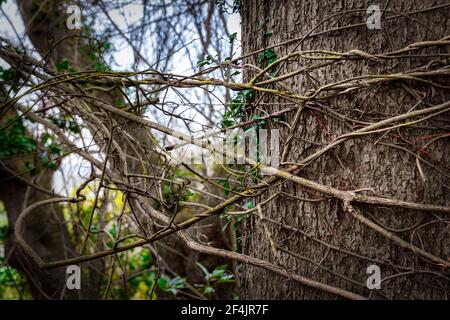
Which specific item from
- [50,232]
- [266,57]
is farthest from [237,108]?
[50,232]

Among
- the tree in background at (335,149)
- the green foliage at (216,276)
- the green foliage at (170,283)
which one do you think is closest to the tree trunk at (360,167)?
the tree in background at (335,149)

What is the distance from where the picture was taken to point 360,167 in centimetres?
138

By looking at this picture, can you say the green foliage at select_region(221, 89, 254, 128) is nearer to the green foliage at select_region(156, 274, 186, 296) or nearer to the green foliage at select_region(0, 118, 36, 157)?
the green foliage at select_region(156, 274, 186, 296)

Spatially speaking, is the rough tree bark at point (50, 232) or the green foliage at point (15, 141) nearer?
the green foliage at point (15, 141)

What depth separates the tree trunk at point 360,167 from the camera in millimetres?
1316

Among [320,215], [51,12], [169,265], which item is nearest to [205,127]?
[320,215]

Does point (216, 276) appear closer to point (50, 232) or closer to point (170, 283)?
point (170, 283)

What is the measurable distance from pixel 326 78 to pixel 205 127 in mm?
525

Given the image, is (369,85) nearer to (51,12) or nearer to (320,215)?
(320,215)

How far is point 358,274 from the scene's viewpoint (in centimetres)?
138

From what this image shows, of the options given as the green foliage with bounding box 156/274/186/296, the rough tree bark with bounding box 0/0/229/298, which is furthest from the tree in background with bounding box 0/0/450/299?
the rough tree bark with bounding box 0/0/229/298

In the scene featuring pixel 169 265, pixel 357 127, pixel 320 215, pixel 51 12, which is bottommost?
pixel 169 265

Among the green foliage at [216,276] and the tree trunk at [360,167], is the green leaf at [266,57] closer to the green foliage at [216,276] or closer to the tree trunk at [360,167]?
the tree trunk at [360,167]

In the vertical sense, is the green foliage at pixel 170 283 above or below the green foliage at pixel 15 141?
below
